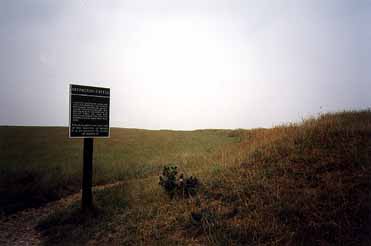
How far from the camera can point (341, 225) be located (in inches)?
212

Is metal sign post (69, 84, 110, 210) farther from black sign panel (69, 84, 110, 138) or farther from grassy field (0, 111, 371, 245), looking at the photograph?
grassy field (0, 111, 371, 245)

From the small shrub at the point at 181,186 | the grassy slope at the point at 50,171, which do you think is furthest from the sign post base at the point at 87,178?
the grassy slope at the point at 50,171

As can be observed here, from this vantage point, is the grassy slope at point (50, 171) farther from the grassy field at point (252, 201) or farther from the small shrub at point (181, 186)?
the small shrub at point (181, 186)

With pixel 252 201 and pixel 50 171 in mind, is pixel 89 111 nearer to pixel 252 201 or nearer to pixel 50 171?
pixel 252 201

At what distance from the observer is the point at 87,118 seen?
27.8ft

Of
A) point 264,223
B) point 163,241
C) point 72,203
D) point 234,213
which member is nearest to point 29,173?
point 72,203

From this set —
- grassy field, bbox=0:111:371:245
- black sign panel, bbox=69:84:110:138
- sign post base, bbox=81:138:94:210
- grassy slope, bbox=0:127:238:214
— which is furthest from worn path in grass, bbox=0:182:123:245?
black sign panel, bbox=69:84:110:138

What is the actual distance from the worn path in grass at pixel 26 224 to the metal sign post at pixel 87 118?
63.2 inches

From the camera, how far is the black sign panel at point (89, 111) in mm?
8148

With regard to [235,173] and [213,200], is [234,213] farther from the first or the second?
[235,173]

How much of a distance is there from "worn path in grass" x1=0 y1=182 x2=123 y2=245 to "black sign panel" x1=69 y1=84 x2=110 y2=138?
9.88 ft

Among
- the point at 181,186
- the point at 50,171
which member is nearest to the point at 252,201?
the point at 181,186

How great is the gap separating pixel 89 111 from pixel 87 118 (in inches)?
9.6

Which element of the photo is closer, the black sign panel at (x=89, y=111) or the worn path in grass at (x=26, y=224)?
the worn path in grass at (x=26, y=224)
